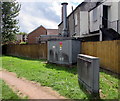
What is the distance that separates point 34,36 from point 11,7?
662 inches

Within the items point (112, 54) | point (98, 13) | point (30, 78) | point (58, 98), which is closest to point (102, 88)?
point (58, 98)

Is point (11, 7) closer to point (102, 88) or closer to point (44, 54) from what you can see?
point (44, 54)

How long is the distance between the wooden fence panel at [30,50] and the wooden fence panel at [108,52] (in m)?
6.72

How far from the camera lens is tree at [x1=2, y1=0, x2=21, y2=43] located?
2258cm

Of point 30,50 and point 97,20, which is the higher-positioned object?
point 97,20

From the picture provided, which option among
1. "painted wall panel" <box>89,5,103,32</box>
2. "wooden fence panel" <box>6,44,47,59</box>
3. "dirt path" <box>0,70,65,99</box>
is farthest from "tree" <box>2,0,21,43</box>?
"dirt path" <box>0,70,65,99</box>

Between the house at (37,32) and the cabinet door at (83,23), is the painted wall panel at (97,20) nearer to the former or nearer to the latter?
the cabinet door at (83,23)

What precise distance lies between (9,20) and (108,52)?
20103mm

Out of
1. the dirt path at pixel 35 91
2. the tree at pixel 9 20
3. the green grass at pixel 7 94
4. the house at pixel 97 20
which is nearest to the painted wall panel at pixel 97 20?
the house at pixel 97 20

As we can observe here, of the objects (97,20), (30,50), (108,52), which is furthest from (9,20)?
(108,52)

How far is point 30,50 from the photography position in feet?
53.5

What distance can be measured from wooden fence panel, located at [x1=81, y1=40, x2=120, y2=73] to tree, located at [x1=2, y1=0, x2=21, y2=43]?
18010mm

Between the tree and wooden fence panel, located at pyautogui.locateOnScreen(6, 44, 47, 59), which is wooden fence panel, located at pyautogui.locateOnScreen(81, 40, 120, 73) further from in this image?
the tree

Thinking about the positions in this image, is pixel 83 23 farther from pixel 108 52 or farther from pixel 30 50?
pixel 108 52
